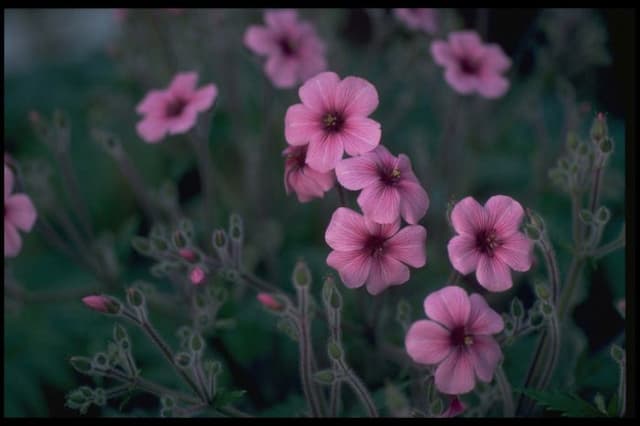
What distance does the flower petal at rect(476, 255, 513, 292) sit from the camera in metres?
1.16

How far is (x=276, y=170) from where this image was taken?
252cm

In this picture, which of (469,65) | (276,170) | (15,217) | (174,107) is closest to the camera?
(15,217)

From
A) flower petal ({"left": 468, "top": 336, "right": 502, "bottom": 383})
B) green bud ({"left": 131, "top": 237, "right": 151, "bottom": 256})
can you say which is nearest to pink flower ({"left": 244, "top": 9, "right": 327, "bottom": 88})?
green bud ({"left": 131, "top": 237, "right": 151, "bottom": 256})

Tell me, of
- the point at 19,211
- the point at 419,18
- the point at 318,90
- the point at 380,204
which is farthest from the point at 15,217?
the point at 419,18

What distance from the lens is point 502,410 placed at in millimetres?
1467

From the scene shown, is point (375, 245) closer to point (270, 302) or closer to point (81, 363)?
point (270, 302)

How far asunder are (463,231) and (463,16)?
5.63 ft

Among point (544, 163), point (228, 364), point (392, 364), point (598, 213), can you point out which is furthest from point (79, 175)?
point (598, 213)

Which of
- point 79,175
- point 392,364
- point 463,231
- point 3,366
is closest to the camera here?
point 463,231

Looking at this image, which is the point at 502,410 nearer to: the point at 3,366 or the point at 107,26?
the point at 3,366

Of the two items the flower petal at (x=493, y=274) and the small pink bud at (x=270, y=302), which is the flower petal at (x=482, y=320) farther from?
the small pink bud at (x=270, y=302)

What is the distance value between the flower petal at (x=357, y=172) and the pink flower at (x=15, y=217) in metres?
0.83

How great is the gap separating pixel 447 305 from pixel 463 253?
11 centimetres

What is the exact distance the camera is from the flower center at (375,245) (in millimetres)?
1206
